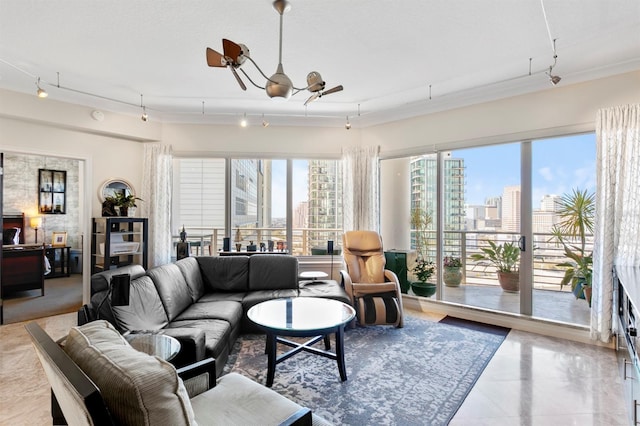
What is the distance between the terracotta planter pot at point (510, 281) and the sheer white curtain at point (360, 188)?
178cm

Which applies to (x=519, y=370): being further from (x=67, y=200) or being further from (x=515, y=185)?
(x=67, y=200)

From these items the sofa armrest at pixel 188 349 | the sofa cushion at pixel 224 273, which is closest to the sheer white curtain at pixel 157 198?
the sofa cushion at pixel 224 273

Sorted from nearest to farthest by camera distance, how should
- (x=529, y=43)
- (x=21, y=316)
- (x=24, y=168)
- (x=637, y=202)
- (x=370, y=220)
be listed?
(x=529, y=43) < (x=637, y=202) < (x=21, y=316) < (x=370, y=220) < (x=24, y=168)

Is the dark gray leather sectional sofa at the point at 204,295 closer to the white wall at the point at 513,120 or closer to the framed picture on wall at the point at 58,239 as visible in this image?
the white wall at the point at 513,120

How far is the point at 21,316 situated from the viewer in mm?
4168

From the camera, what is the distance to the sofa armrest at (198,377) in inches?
61.4

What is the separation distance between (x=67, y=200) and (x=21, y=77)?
14.3 feet

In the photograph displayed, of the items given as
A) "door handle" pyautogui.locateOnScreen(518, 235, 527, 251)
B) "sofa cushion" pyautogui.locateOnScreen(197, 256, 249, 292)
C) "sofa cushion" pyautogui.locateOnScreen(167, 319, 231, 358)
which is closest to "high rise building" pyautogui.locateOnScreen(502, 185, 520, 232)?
"door handle" pyautogui.locateOnScreen(518, 235, 527, 251)

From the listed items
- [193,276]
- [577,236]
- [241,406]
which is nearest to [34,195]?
[193,276]

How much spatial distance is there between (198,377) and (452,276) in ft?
12.6

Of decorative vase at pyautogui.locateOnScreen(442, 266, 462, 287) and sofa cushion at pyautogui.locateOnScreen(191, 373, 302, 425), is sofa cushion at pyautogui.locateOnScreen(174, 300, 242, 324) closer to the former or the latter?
sofa cushion at pyautogui.locateOnScreen(191, 373, 302, 425)

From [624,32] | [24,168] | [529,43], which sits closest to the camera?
[624,32]

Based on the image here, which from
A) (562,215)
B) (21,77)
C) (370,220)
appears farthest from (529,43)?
(21,77)

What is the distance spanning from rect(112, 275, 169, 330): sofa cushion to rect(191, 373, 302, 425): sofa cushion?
1224 millimetres
